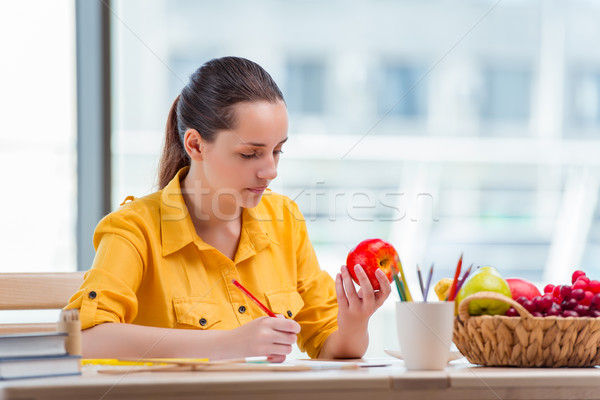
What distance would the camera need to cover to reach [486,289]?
35.9 inches

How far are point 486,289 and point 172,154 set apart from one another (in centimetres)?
79

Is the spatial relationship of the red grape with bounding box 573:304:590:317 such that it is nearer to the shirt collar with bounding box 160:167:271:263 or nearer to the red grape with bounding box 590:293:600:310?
the red grape with bounding box 590:293:600:310

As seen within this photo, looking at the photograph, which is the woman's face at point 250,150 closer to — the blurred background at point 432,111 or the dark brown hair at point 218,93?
the dark brown hair at point 218,93

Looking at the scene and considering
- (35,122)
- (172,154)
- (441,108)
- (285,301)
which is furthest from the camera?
(441,108)

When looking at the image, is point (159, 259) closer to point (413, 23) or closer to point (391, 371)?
point (391, 371)

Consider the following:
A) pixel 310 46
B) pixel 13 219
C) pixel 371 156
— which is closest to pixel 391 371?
pixel 13 219

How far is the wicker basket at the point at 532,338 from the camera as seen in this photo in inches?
34.2

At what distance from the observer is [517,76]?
543 centimetres

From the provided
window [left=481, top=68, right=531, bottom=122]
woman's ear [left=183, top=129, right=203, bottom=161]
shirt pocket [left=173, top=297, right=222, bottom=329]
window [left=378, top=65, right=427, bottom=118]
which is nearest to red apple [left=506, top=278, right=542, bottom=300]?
shirt pocket [left=173, top=297, right=222, bottom=329]

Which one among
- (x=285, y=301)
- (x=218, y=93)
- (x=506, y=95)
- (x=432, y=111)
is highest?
(x=506, y=95)

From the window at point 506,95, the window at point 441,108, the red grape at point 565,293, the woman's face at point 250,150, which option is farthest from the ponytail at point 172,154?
the window at point 506,95

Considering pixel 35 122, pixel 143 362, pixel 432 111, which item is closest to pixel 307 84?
pixel 432 111

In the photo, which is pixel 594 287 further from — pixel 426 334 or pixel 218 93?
pixel 218 93

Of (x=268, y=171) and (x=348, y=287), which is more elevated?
(x=268, y=171)
